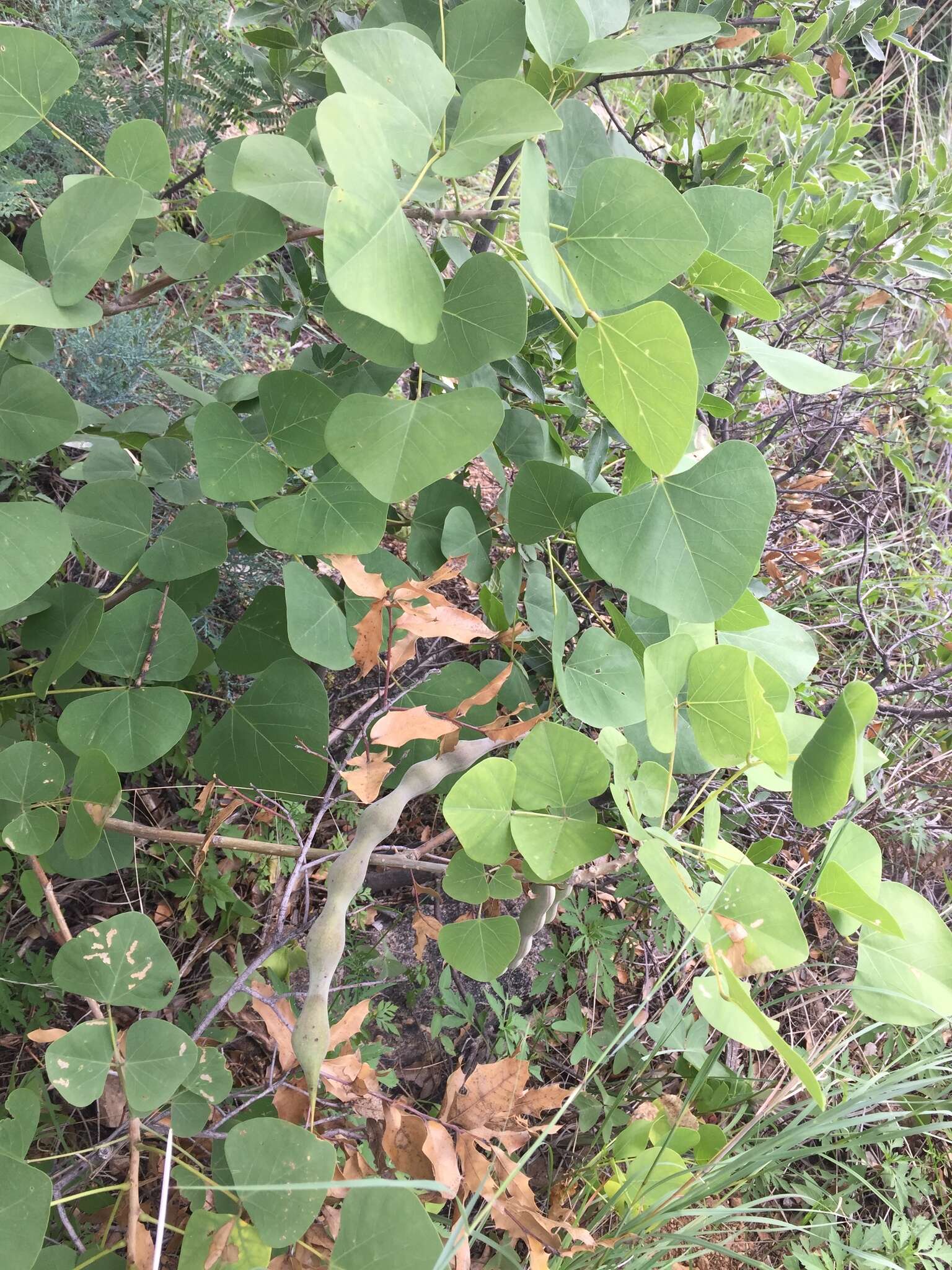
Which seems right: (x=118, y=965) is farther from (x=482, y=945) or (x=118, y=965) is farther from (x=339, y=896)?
(x=482, y=945)

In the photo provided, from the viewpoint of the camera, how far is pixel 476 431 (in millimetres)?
561

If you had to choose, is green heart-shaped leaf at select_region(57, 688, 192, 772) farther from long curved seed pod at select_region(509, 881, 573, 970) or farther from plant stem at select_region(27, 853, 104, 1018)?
long curved seed pod at select_region(509, 881, 573, 970)

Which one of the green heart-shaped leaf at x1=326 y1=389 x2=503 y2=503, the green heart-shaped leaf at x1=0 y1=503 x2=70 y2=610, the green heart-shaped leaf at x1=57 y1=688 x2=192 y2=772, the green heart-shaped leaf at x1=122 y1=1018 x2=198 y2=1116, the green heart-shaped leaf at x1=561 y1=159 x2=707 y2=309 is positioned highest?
the green heart-shaped leaf at x1=561 y1=159 x2=707 y2=309

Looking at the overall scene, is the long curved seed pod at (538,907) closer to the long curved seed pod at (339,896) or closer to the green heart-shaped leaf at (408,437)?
the long curved seed pod at (339,896)

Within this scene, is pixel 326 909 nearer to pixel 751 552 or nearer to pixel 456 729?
pixel 456 729

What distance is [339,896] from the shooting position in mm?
600

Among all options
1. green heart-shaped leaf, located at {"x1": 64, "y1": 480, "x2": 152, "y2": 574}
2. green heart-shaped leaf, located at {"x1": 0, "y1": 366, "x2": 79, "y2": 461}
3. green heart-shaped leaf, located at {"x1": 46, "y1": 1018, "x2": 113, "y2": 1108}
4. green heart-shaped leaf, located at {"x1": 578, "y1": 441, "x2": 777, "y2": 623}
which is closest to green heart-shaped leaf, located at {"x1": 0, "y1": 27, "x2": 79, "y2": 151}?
green heart-shaped leaf, located at {"x1": 0, "y1": 366, "x2": 79, "y2": 461}

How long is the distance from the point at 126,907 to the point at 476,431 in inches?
34.6

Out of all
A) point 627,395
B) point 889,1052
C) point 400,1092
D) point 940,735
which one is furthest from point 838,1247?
point 627,395

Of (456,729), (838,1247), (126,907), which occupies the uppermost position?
(456,729)

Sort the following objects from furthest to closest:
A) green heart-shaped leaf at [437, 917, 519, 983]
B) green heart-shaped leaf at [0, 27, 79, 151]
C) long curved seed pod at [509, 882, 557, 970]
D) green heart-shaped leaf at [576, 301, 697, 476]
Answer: long curved seed pod at [509, 882, 557, 970] → green heart-shaped leaf at [437, 917, 519, 983] → green heart-shaped leaf at [0, 27, 79, 151] → green heart-shaped leaf at [576, 301, 697, 476]

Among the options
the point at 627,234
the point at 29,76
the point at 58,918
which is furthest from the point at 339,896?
the point at 29,76

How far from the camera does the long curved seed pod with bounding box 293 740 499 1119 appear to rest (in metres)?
0.55

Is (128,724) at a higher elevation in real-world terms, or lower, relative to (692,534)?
lower
